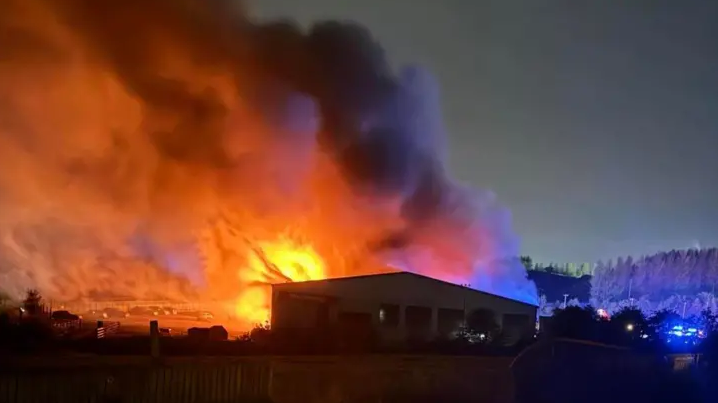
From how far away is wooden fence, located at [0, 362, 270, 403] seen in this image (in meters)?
17.8

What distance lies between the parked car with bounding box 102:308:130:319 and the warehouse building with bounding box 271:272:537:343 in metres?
14.2

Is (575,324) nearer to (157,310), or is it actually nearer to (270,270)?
(270,270)

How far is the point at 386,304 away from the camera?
40.0 m

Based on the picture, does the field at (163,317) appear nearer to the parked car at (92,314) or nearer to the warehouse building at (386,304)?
the parked car at (92,314)

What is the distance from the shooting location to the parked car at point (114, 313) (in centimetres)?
4966

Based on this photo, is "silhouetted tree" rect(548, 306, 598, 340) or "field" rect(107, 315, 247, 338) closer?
"silhouetted tree" rect(548, 306, 598, 340)

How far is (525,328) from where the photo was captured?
4347 centimetres

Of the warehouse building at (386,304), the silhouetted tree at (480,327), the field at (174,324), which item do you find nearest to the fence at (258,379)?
the silhouetted tree at (480,327)

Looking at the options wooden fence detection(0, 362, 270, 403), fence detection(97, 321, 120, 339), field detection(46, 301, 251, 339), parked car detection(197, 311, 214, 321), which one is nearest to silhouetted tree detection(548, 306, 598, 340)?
field detection(46, 301, 251, 339)

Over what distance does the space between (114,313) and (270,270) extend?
1193cm

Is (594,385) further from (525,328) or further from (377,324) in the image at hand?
(525,328)

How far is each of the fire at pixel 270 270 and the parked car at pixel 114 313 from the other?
29.5 feet

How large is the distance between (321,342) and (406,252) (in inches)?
1014

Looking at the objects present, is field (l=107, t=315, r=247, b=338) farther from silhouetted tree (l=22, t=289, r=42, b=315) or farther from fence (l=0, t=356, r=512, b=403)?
fence (l=0, t=356, r=512, b=403)
